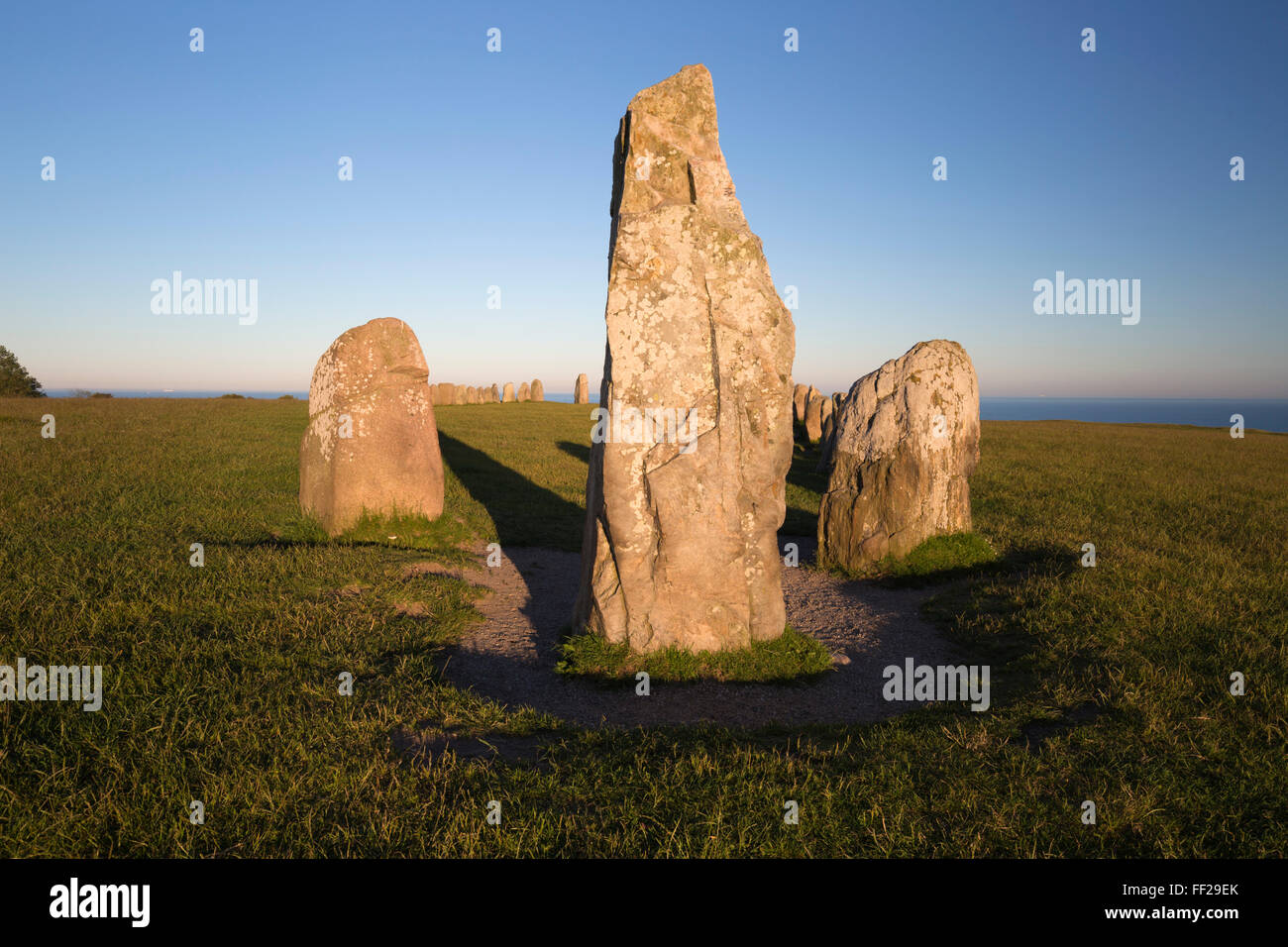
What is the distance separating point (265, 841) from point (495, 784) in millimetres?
1214

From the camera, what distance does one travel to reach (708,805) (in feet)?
13.5

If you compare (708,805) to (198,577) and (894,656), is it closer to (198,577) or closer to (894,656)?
(894,656)

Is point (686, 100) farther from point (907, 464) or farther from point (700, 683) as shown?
point (907, 464)

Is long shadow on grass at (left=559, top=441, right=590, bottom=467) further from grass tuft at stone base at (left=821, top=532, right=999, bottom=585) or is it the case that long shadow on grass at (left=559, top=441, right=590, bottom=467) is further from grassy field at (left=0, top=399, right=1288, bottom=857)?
grass tuft at stone base at (left=821, top=532, right=999, bottom=585)

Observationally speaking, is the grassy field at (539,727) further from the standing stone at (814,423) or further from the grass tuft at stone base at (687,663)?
the standing stone at (814,423)

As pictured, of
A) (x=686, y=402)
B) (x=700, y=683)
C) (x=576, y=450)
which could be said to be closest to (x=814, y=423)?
(x=576, y=450)

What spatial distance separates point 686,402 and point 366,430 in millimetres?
6459

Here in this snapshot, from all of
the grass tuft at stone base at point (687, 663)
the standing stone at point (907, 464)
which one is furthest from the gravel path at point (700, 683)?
the standing stone at point (907, 464)

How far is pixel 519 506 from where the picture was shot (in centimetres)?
1472

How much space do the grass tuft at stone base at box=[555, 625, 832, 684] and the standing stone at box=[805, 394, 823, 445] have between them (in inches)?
834

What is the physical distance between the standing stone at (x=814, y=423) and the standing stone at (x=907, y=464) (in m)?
16.4

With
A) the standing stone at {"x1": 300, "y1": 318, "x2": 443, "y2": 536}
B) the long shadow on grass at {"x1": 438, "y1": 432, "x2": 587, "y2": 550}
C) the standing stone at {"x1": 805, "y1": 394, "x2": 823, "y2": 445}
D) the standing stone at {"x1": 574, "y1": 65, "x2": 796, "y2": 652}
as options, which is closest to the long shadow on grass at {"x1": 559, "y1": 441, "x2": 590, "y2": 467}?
the long shadow on grass at {"x1": 438, "y1": 432, "x2": 587, "y2": 550}

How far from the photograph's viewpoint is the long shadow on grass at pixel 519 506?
492 inches
